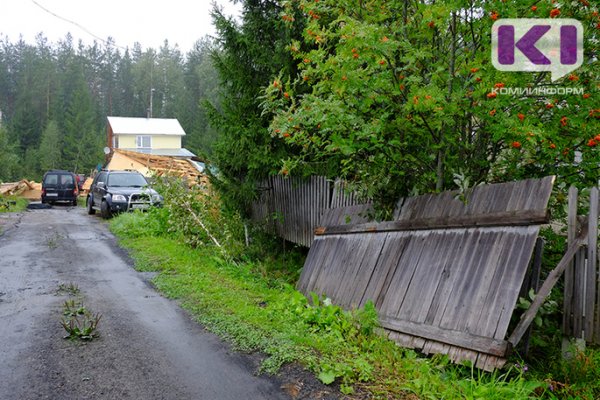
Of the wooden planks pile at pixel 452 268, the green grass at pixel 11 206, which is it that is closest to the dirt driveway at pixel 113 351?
the wooden planks pile at pixel 452 268

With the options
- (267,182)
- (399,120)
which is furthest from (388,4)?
(267,182)

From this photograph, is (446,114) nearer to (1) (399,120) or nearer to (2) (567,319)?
(1) (399,120)

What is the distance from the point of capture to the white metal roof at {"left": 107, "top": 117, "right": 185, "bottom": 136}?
47.1 metres

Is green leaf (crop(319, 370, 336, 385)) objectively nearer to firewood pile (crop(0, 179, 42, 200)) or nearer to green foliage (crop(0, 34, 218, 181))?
firewood pile (crop(0, 179, 42, 200))

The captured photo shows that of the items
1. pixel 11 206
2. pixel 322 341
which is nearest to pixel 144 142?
pixel 11 206

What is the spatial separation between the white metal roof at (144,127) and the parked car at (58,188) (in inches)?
848

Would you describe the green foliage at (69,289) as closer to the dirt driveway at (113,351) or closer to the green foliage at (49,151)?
the dirt driveway at (113,351)

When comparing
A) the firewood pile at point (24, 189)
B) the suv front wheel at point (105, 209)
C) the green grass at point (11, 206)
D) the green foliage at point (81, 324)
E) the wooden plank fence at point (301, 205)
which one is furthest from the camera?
the firewood pile at point (24, 189)

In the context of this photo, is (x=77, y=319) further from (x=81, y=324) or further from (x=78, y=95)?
(x=78, y=95)

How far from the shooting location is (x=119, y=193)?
16469 millimetres

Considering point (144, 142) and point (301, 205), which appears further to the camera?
point (144, 142)

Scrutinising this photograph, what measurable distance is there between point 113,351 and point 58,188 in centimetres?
2397

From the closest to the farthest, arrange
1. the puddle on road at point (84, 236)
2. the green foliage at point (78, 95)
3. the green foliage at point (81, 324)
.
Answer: the green foliage at point (81, 324)
the puddle on road at point (84, 236)
the green foliage at point (78, 95)

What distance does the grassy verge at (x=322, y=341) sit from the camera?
12.4 feet
